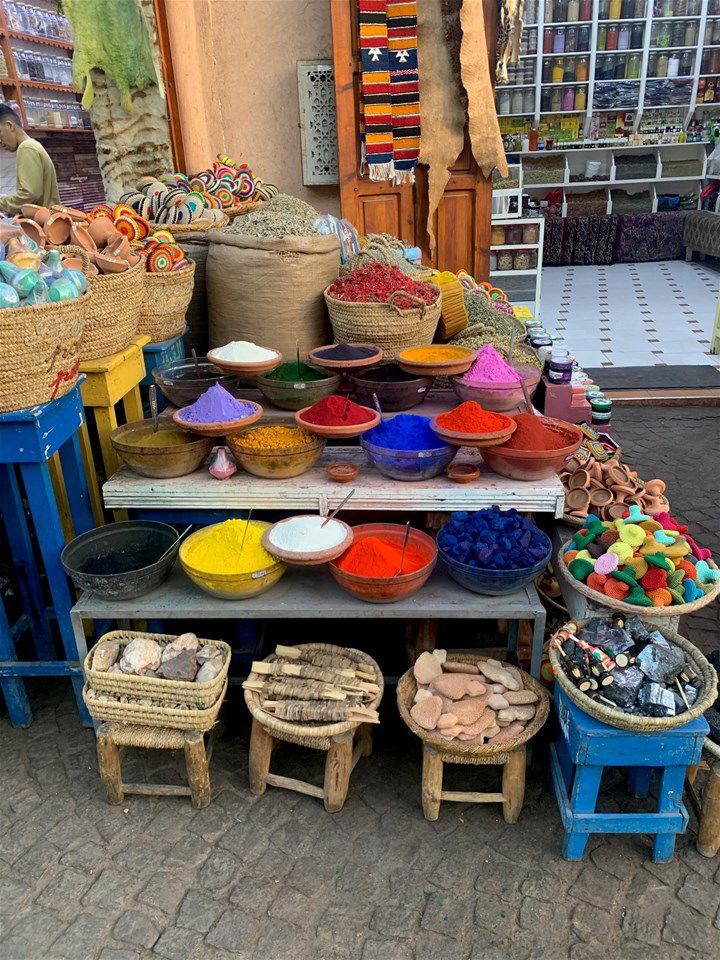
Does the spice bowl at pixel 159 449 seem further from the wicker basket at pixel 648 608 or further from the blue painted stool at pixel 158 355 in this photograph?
the wicker basket at pixel 648 608

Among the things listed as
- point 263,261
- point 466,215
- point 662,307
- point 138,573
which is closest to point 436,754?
point 138,573

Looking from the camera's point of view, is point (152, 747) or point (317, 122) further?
point (317, 122)

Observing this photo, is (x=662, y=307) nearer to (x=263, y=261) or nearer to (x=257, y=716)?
(x=263, y=261)

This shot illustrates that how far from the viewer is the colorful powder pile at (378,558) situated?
2207 mm

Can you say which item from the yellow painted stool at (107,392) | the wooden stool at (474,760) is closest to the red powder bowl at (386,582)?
the wooden stool at (474,760)

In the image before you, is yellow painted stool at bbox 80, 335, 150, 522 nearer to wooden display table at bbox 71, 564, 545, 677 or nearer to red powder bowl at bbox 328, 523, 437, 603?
wooden display table at bbox 71, 564, 545, 677

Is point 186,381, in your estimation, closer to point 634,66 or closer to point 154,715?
point 154,715

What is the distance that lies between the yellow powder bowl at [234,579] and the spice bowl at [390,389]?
0.88 m

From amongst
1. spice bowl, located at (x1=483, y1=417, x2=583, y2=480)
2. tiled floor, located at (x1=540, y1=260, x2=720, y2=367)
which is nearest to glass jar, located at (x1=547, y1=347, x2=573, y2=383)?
spice bowl, located at (x1=483, y1=417, x2=583, y2=480)

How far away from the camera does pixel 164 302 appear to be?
290cm

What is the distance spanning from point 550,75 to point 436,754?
10460 millimetres

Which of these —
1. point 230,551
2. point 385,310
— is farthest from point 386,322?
point 230,551

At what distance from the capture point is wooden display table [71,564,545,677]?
86.4 inches

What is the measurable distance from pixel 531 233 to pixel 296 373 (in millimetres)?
3695
